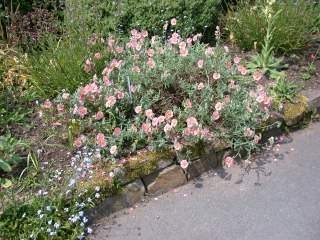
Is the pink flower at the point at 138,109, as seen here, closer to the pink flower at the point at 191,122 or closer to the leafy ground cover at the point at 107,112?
the leafy ground cover at the point at 107,112

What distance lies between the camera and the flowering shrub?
3936 mm

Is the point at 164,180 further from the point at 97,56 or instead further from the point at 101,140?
the point at 97,56

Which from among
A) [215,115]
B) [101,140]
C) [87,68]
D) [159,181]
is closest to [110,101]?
[101,140]

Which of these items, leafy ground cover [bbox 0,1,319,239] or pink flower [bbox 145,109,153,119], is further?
pink flower [bbox 145,109,153,119]

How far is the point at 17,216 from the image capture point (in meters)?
3.41

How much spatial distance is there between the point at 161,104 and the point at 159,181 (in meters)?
0.66

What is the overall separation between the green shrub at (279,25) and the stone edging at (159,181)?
1.47m

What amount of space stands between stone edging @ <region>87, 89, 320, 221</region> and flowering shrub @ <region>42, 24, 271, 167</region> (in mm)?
152

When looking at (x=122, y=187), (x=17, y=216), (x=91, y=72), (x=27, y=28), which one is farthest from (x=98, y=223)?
(x=27, y=28)

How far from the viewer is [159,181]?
3924mm

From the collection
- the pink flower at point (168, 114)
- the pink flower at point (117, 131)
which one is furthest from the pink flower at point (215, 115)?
the pink flower at point (117, 131)

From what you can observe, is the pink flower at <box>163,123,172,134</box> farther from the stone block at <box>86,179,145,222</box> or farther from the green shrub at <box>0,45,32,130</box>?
the green shrub at <box>0,45,32,130</box>

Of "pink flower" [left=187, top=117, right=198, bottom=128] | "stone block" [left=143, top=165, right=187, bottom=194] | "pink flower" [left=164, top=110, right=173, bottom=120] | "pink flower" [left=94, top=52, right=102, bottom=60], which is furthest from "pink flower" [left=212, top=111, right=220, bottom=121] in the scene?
"pink flower" [left=94, top=52, right=102, bottom=60]

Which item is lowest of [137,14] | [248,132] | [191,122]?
[248,132]
